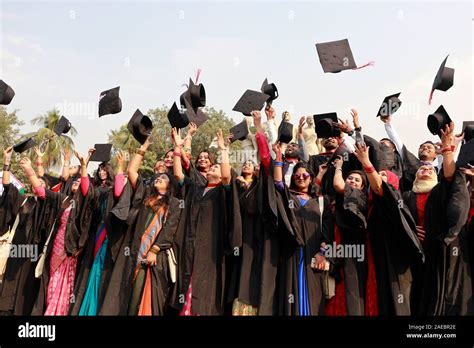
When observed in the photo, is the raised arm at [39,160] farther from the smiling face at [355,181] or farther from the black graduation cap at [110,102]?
the smiling face at [355,181]

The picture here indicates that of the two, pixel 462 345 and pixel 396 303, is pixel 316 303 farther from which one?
pixel 462 345

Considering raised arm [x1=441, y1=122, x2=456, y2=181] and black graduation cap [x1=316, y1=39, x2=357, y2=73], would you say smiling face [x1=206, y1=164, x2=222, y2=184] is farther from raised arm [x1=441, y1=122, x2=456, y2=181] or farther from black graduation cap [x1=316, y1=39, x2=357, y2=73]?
raised arm [x1=441, y1=122, x2=456, y2=181]

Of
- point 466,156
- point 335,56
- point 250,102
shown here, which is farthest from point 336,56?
point 466,156

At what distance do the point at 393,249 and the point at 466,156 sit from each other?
1.14 m

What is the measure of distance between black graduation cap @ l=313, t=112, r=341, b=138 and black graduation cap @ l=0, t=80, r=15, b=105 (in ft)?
14.3

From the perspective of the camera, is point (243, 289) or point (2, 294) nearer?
point (243, 289)

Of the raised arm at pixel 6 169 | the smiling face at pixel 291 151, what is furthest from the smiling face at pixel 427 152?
the raised arm at pixel 6 169

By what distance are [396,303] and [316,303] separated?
0.75 m

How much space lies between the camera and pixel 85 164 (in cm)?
634

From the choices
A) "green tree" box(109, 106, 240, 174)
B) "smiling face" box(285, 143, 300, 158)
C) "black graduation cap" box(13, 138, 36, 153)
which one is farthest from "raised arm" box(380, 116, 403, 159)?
"green tree" box(109, 106, 240, 174)

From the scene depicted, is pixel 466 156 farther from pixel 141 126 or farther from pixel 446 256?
pixel 141 126

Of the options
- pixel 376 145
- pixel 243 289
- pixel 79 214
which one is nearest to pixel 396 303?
pixel 243 289

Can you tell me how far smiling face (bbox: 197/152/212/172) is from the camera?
6.60m

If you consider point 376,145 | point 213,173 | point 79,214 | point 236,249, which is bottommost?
point 236,249
